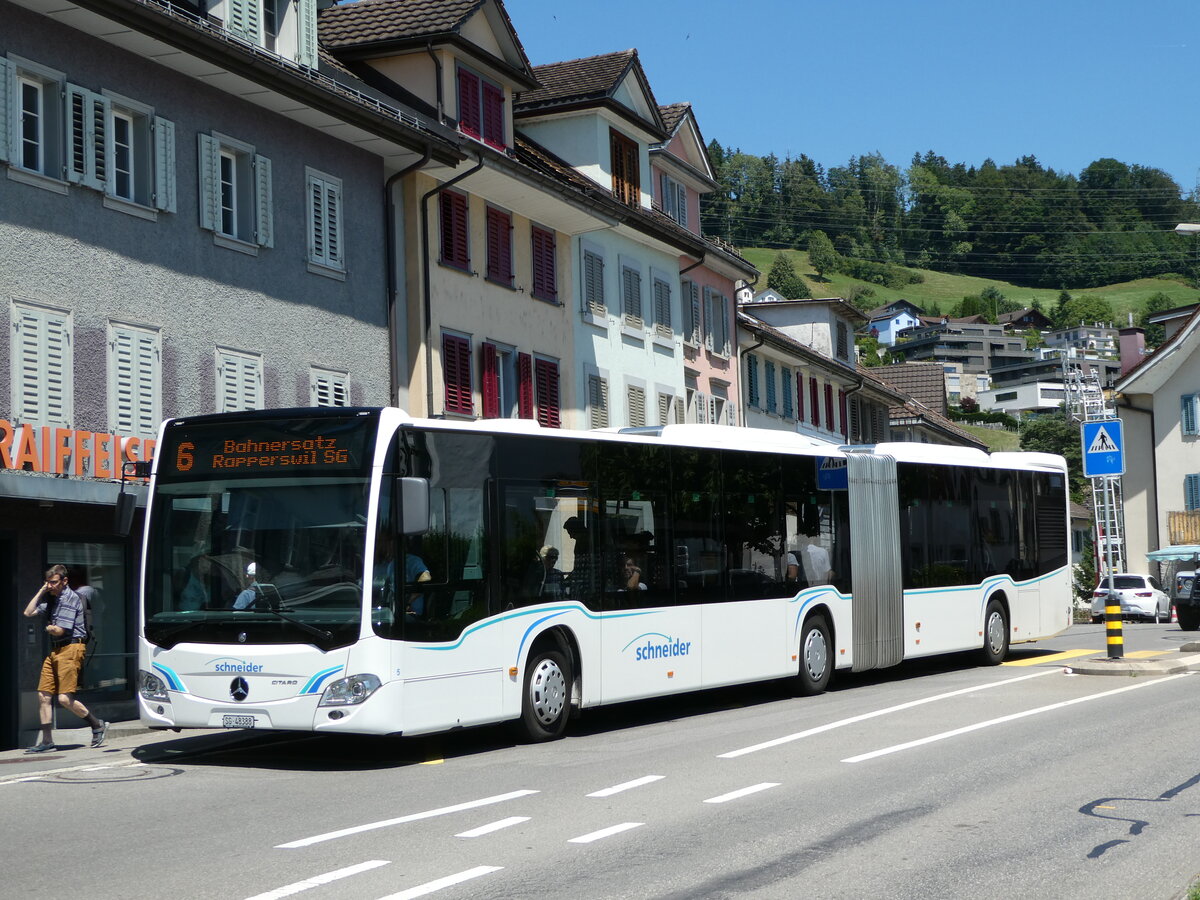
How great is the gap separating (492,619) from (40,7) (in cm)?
949

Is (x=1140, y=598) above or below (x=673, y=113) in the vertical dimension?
below

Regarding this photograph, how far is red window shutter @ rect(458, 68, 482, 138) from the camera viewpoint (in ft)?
93.9

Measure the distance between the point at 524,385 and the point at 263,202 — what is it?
863 cm

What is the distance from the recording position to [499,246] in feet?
98.6

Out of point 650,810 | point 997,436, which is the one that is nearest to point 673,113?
point 650,810

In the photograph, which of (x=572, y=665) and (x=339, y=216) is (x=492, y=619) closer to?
(x=572, y=665)

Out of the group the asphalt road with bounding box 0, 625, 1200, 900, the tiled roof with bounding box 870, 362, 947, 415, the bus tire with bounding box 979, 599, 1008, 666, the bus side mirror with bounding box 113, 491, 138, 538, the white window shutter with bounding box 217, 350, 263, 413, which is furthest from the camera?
the tiled roof with bounding box 870, 362, 947, 415

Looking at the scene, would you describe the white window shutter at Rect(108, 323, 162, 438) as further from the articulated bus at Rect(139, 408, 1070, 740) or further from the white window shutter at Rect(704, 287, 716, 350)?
the white window shutter at Rect(704, 287, 716, 350)

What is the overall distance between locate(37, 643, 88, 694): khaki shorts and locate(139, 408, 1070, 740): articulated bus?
8.24ft

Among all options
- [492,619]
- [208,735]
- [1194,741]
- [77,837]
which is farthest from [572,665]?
[77,837]

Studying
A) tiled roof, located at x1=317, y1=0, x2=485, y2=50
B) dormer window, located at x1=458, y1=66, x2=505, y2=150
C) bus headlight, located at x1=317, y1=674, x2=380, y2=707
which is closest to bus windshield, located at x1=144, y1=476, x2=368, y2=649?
bus headlight, located at x1=317, y1=674, x2=380, y2=707

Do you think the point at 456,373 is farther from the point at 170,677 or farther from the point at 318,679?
the point at 318,679

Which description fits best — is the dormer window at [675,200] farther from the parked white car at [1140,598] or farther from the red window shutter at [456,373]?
the parked white car at [1140,598]

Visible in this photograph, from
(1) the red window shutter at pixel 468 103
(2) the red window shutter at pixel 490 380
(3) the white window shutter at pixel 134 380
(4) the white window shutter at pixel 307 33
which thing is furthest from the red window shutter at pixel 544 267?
(3) the white window shutter at pixel 134 380
